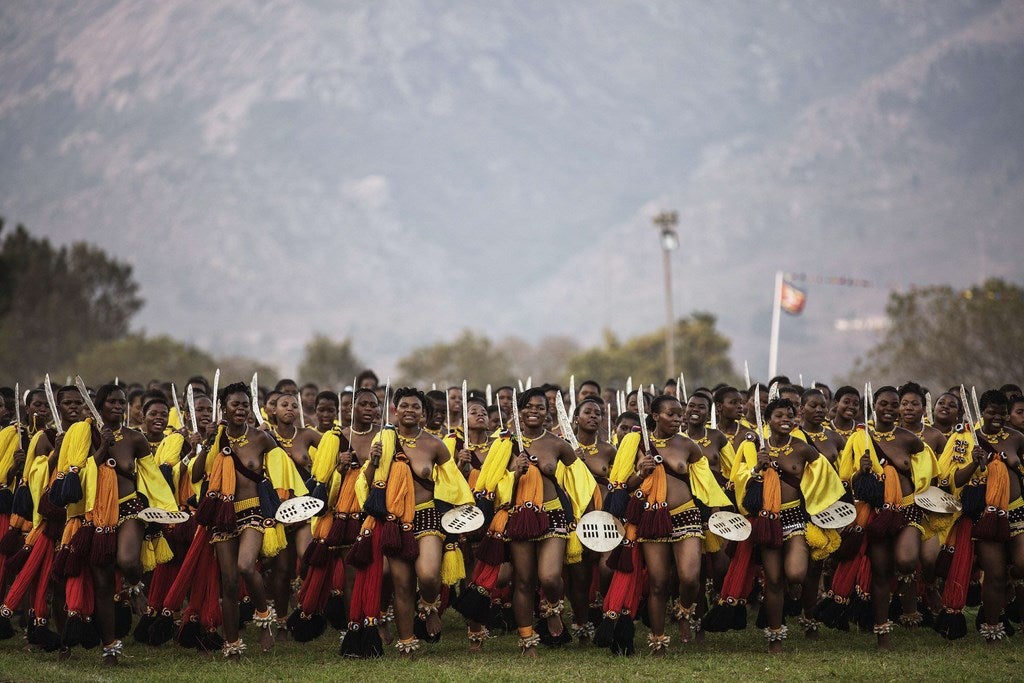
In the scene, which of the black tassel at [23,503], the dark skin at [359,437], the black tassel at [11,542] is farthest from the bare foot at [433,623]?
the black tassel at [11,542]

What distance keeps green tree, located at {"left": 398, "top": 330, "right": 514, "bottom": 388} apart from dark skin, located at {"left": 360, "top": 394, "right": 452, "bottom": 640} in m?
66.9

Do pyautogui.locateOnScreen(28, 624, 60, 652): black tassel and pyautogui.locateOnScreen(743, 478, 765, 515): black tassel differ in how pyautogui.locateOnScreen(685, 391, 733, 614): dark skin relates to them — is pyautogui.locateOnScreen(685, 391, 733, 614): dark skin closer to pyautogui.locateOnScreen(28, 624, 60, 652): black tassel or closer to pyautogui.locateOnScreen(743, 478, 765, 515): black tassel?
pyautogui.locateOnScreen(743, 478, 765, 515): black tassel

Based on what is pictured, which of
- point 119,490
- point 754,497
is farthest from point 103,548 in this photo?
point 754,497

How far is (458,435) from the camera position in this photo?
13.5 metres

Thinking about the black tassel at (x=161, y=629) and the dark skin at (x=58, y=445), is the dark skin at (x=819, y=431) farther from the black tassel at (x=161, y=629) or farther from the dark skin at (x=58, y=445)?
the dark skin at (x=58, y=445)

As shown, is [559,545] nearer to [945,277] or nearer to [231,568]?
[231,568]

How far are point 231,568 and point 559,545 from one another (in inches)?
118

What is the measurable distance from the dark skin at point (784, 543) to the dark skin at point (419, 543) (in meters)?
2.97

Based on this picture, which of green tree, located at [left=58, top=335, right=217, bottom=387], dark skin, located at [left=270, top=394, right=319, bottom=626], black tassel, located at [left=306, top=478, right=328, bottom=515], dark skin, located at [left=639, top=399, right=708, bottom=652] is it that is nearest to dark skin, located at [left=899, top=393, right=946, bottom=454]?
dark skin, located at [left=639, top=399, right=708, bottom=652]

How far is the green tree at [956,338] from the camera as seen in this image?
53688mm

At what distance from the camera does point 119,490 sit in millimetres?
11305

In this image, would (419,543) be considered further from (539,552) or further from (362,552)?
(539,552)

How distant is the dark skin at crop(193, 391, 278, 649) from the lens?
37.8 ft

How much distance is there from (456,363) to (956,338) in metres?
35.5
